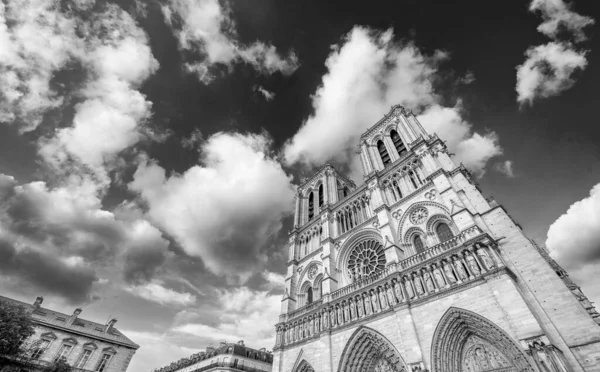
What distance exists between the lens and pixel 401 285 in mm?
14188

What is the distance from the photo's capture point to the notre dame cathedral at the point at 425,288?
9969mm

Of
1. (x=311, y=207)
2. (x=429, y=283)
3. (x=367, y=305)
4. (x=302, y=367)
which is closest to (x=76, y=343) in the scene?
(x=302, y=367)

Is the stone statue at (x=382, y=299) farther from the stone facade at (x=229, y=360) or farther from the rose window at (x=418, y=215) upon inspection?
the stone facade at (x=229, y=360)

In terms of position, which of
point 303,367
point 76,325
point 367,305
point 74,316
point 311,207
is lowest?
point 303,367

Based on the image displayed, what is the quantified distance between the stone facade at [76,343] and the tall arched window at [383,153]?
32497 mm

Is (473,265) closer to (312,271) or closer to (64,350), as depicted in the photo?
(312,271)

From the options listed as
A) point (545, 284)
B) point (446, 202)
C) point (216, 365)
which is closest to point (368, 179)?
point (446, 202)

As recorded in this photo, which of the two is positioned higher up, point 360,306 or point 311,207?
point 311,207

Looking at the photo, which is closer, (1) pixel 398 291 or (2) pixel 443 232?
(1) pixel 398 291

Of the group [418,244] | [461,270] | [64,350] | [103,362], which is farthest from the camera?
[103,362]

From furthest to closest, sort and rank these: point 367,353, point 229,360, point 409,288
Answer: point 229,360 < point 367,353 < point 409,288

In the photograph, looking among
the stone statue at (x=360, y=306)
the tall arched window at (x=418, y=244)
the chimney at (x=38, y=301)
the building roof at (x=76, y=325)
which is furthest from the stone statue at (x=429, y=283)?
the chimney at (x=38, y=301)

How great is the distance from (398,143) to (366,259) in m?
11.5

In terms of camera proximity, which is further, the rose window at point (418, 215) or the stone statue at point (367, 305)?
the rose window at point (418, 215)
